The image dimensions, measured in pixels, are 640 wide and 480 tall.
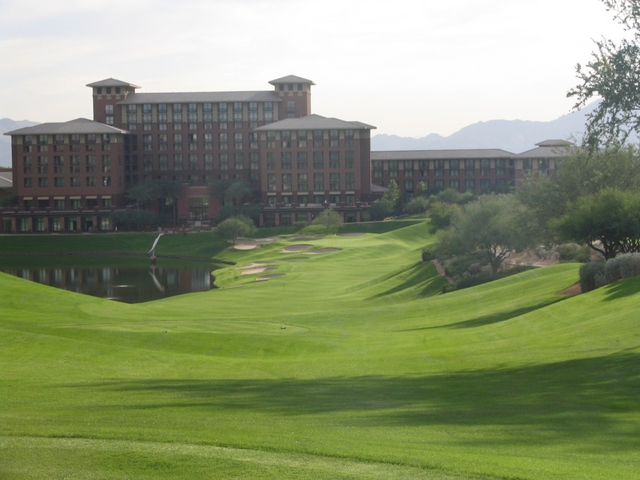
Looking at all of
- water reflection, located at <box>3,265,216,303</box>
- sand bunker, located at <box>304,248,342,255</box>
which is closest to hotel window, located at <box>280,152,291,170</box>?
sand bunker, located at <box>304,248,342,255</box>

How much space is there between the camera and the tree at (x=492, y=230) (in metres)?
55.9

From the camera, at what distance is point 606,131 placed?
2712cm

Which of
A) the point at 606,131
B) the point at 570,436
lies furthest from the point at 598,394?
the point at 606,131

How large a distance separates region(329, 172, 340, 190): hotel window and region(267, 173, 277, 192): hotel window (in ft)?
35.6

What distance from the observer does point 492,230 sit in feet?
194

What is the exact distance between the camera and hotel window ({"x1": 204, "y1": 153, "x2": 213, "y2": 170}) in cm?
16662

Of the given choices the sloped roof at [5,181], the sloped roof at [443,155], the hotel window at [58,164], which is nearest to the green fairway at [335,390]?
the hotel window at [58,164]

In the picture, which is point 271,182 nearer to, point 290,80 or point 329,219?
point 290,80

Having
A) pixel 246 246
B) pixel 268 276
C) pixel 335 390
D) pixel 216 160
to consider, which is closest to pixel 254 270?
pixel 268 276

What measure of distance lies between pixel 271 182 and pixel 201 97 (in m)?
27.0

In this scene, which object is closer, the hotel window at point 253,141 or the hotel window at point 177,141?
the hotel window at point 253,141

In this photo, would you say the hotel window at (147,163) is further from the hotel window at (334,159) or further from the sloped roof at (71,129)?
the hotel window at (334,159)

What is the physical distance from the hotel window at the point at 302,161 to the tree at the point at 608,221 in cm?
11357

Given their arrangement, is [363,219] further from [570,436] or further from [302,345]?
[570,436]
